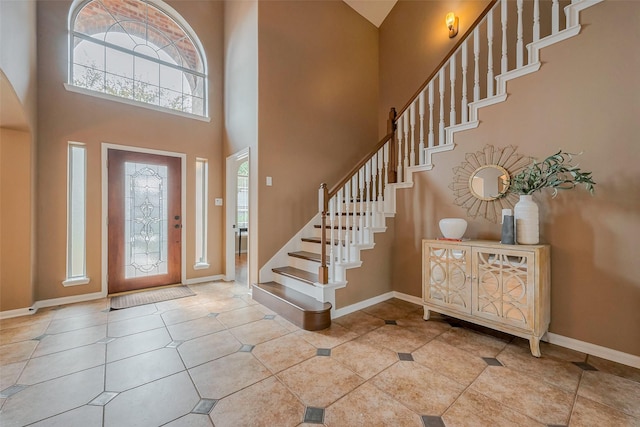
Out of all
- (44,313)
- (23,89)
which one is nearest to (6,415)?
(44,313)

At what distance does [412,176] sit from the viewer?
3326 millimetres

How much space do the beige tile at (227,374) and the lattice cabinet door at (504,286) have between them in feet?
6.28

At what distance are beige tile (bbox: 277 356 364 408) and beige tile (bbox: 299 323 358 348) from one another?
252 mm

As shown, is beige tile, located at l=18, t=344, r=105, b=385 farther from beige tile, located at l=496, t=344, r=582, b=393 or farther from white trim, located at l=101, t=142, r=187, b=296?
beige tile, located at l=496, t=344, r=582, b=393

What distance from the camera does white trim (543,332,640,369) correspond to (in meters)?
1.97

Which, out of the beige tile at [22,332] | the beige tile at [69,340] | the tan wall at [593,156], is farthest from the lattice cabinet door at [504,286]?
the beige tile at [22,332]

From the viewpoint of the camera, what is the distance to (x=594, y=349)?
2109 mm

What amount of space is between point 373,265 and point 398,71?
3.44 metres

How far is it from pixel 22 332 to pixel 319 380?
2.90 metres

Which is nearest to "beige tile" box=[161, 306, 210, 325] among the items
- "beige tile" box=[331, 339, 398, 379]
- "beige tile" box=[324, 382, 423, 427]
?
"beige tile" box=[331, 339, 398, 379]

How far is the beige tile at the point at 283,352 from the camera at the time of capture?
200cm

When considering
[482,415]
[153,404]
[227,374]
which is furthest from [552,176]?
[153,404]

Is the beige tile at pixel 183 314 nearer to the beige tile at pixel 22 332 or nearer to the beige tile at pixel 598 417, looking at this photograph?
the beige tile at pixel 22 332

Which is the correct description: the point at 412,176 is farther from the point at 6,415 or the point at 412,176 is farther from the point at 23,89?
the point at 23,89
